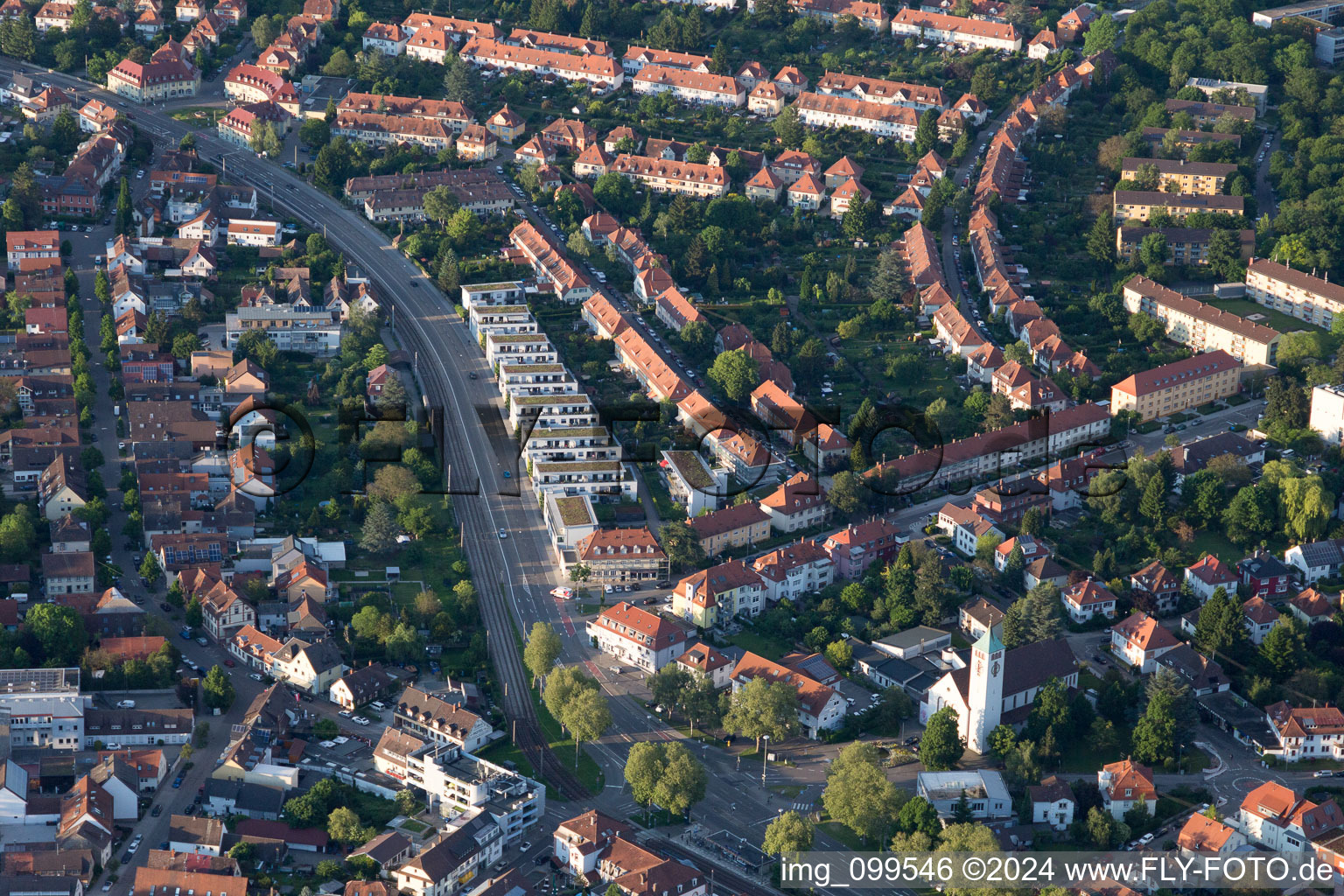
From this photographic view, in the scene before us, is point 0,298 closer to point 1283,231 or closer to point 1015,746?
point 1015,746

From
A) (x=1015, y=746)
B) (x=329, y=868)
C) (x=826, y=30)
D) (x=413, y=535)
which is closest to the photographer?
(x=329, y=868)

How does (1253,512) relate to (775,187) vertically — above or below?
below

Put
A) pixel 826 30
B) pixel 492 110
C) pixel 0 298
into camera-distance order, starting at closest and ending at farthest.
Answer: pixel 0 298 < pixel 492 110 < pixel 826 30

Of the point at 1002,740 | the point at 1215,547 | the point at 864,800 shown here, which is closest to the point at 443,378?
the point at 1215,547

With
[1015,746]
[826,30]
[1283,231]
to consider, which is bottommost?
[1015,746]

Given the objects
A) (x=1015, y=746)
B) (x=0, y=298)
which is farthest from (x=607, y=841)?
(x=0, y=298)

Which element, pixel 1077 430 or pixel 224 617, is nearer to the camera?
pixel 224 617

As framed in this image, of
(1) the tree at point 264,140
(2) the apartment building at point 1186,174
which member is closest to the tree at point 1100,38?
(2) the apartment building at point 1186,174

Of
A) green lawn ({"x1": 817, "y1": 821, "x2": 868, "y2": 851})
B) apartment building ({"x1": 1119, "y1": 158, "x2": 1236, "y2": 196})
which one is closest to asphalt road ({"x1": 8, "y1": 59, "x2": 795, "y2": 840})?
green lawn ({"x1": 817, "y1": 821, "x2": 868, "y2": 851})
